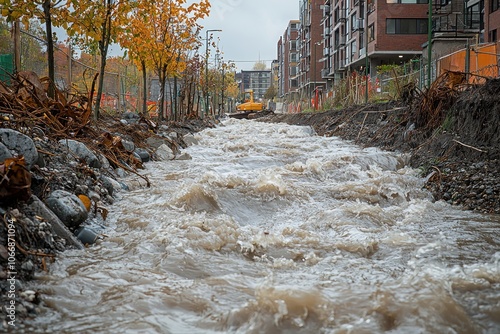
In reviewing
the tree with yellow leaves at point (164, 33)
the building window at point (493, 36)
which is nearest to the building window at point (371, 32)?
the building window at point (493, 36)

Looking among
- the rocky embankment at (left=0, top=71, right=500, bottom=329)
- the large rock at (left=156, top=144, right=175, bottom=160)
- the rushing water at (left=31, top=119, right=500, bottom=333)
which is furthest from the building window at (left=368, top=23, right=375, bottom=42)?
the rushing water at (left=31, top=119, right=500, bottom=333)

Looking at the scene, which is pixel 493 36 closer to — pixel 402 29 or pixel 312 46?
pixel 402 29

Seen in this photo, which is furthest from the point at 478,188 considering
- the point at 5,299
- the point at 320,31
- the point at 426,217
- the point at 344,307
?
the point at 320,31

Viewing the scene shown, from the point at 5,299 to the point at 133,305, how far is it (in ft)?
2.53

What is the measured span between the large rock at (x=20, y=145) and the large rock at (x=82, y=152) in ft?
5.70

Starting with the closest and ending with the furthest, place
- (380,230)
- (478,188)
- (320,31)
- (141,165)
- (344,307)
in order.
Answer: (344,307)
(380,230)
(478,188)
(141,165)
(320,31)

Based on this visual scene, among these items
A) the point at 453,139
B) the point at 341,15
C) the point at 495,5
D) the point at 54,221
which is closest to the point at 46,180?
the point at 54,221

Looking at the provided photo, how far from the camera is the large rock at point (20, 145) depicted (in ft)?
17.0

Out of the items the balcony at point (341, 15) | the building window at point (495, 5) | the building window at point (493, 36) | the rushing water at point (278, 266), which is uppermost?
the balcony at point (341, 15)

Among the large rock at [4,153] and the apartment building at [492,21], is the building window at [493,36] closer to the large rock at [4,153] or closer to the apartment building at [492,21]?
the apartment building at [492,21]

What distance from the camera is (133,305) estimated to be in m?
3.37

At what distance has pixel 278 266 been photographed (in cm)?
425

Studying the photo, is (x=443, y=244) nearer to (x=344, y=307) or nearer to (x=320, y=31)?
(x=344, y=307)

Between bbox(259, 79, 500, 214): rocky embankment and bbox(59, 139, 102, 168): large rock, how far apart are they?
16.2 feet
